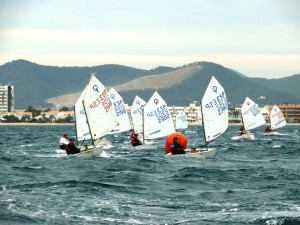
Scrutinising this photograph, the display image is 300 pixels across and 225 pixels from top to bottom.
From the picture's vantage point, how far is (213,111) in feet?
185

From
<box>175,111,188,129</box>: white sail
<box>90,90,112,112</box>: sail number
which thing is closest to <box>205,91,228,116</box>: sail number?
<box>90,90,112,112</box>: sail number

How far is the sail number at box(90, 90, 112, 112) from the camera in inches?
2331

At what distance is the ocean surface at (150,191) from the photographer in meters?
26.4

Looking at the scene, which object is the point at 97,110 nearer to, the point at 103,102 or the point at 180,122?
the point at 103,102

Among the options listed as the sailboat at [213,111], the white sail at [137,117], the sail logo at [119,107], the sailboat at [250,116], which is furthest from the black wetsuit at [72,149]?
the sailboat at [250,116]

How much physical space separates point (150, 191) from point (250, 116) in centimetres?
7231

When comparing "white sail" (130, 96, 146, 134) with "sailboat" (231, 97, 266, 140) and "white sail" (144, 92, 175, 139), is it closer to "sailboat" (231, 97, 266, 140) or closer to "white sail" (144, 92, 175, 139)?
"white sail" (144, 92, 175, 139)

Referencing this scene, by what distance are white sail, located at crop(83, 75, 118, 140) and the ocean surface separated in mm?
7703

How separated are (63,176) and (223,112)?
2010cm

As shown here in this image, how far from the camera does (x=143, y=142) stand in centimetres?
6812

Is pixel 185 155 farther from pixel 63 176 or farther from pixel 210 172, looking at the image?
pixel 63 176

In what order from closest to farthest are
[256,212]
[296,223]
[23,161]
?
1. [296,223]
2. [256,212]
3. [23,161]

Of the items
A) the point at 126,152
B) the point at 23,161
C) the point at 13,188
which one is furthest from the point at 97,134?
the point at 13,188

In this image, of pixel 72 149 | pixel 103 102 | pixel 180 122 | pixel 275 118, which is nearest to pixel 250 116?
pixel 275 118
